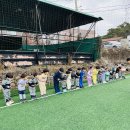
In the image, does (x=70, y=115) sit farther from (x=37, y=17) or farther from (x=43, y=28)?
(x=43, y=28)

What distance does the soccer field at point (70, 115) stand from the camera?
297 inches

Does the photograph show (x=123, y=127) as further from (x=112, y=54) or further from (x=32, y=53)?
(x=112, y=54)

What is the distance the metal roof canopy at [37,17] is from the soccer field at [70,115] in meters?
8.85

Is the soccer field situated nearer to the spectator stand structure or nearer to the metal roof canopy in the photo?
the spectator stand structure

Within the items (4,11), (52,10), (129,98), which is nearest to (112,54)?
(52,10)

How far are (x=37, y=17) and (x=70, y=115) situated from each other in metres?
12.6

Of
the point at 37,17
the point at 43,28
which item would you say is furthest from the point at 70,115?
the point at 43,28

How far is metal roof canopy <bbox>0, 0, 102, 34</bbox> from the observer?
60.3 ft

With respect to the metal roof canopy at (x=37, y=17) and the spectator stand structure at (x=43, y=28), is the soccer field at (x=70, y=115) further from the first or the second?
the metal roof canopy at (x=37, y=17)

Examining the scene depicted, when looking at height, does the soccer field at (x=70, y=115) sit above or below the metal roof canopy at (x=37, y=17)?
below

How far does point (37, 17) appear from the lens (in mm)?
20203

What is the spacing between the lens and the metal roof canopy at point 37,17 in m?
18.4

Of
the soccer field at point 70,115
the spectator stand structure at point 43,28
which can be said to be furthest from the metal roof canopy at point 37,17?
the soccer field at point 70,115

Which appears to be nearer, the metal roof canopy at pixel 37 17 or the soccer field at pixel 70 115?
the soccer field at pixel 70 115
